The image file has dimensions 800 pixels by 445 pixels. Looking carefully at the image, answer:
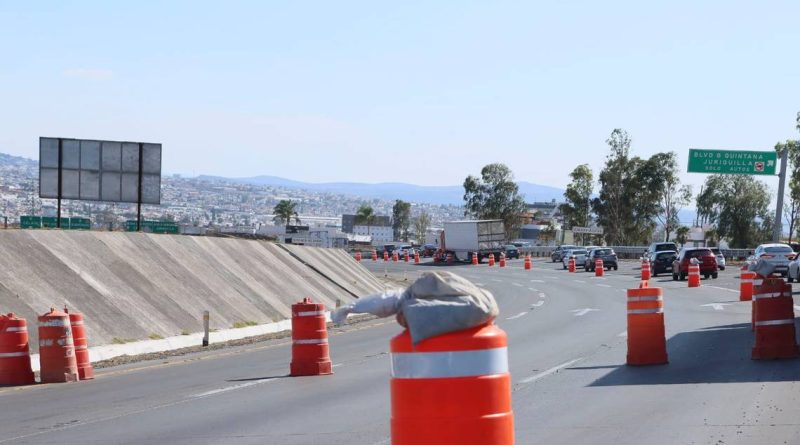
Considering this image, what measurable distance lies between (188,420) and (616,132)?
106044 millimetres

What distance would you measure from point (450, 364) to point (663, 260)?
55.4 m

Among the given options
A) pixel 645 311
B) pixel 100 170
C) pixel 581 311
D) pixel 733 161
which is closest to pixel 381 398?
pixel 645 311

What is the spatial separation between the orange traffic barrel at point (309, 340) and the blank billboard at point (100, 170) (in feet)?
70.3

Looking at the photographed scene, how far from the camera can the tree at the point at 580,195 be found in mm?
124438

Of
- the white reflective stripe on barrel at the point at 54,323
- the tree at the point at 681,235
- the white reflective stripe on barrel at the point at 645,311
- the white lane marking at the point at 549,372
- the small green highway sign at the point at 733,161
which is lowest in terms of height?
the white lane marking at the point at 549,372

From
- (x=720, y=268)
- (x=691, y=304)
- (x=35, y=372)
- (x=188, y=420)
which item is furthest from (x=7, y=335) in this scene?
(x=720, y=268)

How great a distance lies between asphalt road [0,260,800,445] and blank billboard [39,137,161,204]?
600 inches

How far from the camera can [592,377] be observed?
52.3 ft

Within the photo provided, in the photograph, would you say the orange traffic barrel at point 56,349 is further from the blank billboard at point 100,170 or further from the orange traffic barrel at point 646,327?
the blank billboard at point 100,170

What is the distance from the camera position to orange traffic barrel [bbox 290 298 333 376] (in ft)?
56.4

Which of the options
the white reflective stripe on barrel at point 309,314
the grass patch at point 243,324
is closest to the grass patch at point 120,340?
the grass patch at point 243,324

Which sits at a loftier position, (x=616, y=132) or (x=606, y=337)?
(x=616, y=132)

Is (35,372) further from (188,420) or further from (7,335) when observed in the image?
(188,420)

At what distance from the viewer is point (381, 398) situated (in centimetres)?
1449
